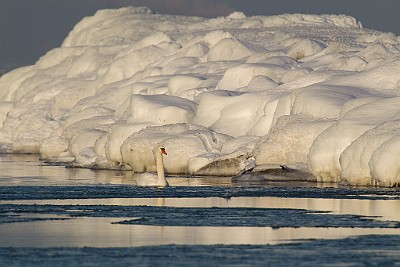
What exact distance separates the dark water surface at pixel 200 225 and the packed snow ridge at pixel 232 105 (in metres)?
3.39

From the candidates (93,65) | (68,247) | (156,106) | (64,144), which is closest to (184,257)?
(68,247)

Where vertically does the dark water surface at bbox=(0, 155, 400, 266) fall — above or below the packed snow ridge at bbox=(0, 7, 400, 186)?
below

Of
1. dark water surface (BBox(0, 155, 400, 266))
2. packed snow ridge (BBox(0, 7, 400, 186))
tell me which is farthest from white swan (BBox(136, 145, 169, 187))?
packed snow ridge (BBox(0, 7, 400, 186))

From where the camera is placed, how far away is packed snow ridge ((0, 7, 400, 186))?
1854 inches

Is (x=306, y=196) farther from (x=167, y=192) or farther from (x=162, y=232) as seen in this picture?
(x=162, y=232)

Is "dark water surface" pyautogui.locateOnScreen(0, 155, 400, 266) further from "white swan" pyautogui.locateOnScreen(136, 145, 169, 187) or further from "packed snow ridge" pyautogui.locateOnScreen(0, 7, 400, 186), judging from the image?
"packed snow ridge" pyautogui.locateOnScreen(0, 7, 400, 186)

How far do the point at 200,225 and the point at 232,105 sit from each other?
3396 centimetres

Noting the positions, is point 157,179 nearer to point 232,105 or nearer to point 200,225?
point 200,225

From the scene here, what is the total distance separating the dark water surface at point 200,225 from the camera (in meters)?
24.1

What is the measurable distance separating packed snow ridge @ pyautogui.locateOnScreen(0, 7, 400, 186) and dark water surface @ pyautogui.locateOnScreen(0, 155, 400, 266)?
11.1ft

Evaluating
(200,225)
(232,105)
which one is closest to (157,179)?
(200,225)

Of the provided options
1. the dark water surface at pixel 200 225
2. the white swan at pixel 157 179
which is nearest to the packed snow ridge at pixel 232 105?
the dark water surface at pixel 200 225

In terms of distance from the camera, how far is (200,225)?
96.9ft

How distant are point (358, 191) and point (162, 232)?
13335mm
